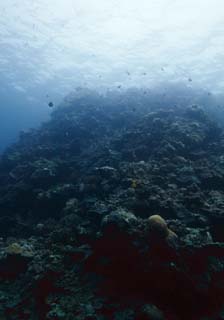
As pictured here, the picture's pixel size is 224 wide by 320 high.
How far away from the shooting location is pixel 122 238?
604cm

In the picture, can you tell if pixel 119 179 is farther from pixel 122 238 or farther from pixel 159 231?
pixel 159 231

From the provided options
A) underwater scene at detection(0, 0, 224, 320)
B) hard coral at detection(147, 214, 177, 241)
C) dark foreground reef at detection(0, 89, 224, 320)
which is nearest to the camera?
dark foreground reef at detection(0, 89, 224, 320)

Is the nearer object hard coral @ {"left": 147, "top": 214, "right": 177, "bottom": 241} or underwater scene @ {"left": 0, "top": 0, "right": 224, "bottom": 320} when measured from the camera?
underwater scene @ {"left": 0, "top": 0, "right": 224, "bottom": 320}

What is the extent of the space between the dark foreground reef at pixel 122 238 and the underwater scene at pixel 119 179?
30 millimetres

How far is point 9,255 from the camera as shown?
A: 6.78 meters

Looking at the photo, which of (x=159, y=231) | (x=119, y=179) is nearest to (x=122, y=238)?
(x=159, y=231)

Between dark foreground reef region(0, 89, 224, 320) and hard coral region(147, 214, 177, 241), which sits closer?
dark foreground reef region(0, 89, 224, 320)

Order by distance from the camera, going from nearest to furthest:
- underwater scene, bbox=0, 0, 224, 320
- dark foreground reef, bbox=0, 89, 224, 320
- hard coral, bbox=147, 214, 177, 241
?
dark foreground reef, bbox=0, 89, 224, 320, underwater scene, bbox=0, 0, 224, 320, hard coral, bbox=147, 214, 177, 241

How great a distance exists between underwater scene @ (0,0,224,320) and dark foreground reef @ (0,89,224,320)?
1.2 inches

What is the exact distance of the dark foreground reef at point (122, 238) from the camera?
518 centimetres

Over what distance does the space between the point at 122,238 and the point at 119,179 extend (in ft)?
13.9

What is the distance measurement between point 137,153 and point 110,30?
1584cm

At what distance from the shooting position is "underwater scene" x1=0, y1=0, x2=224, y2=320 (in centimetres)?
535

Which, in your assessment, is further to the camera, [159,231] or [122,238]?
[122,238]
